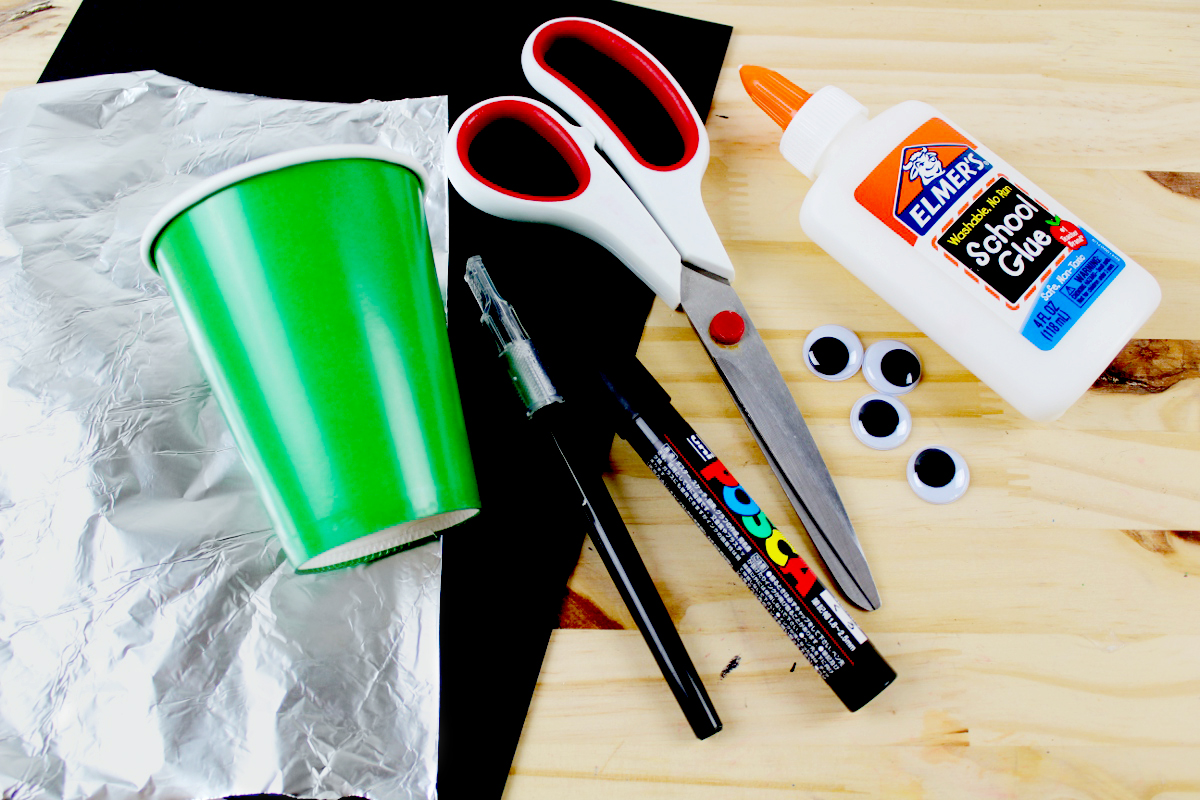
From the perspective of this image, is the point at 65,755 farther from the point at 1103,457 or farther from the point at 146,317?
the point at 1103,457

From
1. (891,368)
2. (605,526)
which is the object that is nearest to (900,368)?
(891,368)

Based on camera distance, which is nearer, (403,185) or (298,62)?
(403,185)

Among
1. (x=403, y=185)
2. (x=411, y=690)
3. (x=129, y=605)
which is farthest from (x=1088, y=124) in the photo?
(x=129, y=605)

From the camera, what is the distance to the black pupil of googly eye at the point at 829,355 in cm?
50

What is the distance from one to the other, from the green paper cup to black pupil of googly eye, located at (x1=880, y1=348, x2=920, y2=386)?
0.30 m

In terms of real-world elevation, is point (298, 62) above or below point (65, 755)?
above

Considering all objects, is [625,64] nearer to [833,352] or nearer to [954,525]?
[833,352]

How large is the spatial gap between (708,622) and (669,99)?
35 cm

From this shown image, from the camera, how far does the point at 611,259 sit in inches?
20.5

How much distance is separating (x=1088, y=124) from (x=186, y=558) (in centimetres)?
70

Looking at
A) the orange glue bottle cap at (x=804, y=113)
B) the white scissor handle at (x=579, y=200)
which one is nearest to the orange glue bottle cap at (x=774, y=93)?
the orange glue bottle cap at (x=804, y=113)

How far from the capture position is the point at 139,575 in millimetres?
434

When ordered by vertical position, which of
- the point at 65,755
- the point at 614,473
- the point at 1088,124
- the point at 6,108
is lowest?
the point at 65,755

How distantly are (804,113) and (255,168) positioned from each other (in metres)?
0.34
